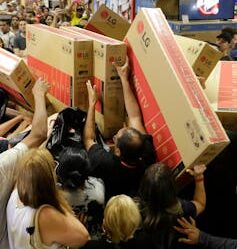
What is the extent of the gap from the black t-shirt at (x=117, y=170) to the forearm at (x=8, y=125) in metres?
0.68

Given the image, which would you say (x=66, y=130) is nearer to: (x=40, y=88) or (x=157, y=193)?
(x=40, y=88)

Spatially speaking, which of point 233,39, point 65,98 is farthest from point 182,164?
point 233,39

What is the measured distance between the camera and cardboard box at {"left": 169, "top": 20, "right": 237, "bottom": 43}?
447 centimetres

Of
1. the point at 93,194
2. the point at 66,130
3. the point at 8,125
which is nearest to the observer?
the point at 93,194

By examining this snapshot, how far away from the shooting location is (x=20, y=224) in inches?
69.4

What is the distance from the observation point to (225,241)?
211 centimetres

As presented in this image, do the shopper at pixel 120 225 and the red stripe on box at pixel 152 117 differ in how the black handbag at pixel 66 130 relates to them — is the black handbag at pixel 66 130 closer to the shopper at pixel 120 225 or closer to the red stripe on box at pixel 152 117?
the red stripe on box at pixel 152 117

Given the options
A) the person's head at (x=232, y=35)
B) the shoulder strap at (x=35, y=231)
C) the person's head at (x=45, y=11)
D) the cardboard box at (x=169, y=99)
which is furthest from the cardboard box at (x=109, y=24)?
the person's head at (x=45, y=11)

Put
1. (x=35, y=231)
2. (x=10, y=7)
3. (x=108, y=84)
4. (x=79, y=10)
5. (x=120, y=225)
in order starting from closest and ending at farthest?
(x=35, y=231) → (x=120, y=225) → (x=108, y=84) → (x=79, y=10) → (x=10, y=7)

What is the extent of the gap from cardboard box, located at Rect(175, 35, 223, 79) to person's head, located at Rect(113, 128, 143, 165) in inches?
23.3

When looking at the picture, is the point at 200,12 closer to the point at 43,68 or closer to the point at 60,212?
the point at 43,68

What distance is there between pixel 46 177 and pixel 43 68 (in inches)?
47.5

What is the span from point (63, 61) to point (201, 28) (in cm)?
256

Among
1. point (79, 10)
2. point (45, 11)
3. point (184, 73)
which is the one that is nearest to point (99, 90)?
point (184, 73)
